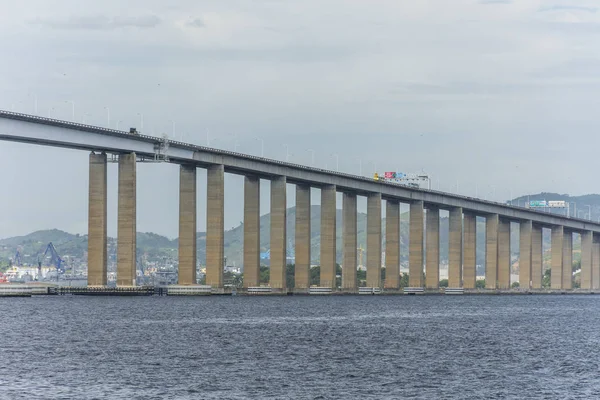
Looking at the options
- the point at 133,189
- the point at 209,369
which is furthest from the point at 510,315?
the point at 209,369

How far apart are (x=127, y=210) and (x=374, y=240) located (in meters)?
55.2

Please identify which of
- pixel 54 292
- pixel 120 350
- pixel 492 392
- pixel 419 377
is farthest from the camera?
pixel 54 292

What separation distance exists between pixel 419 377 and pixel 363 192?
394ft

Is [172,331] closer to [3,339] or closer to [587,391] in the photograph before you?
[3,339]

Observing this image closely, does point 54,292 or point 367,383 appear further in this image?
point 54,292

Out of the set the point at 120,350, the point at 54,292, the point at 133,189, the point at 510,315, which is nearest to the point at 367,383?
the point at 120,350

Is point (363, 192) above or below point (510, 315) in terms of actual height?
above

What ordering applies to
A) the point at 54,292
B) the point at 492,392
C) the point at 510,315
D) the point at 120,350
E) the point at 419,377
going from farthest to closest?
the point at 54,292, the point at 510,315, the point at 120,350, the point at 419,377, the point at 492,392

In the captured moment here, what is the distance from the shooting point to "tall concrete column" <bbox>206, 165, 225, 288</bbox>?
147000 millimetres

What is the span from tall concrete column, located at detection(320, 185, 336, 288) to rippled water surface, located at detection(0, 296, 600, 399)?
53143 mm

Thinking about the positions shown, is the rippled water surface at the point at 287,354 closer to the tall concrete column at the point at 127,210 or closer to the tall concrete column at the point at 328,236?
the tall concrete column at the point at 127,210

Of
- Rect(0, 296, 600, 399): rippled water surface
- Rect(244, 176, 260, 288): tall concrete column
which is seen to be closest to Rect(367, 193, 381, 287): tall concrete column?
Rect(244, 176, 260, 288): tall concrete column

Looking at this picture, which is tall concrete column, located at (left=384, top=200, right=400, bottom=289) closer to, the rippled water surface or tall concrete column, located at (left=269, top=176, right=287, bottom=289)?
tall concrete column, located at (left=269, top=176, right=287, bottom=289)

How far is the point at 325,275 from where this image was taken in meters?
172
